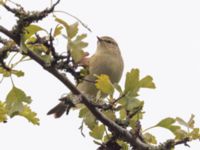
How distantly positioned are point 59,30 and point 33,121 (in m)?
0.68

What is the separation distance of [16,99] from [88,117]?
15.7 inches

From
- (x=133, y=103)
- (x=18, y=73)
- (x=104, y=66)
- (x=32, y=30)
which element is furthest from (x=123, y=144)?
(x=104, y=66)

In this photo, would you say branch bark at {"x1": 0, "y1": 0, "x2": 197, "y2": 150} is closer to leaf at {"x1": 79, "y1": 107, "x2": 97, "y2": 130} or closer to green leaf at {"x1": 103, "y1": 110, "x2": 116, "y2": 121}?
green leaf at {"x1": 103, "y1": 110, "x2": 116, "y2": 121}

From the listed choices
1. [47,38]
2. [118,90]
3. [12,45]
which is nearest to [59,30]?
[47,38]

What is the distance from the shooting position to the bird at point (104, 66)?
15.4 feet

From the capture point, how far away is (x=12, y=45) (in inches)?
91.3

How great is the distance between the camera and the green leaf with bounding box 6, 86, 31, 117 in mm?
2582

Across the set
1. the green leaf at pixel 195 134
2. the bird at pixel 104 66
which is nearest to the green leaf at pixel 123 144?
the green leaf at pixel 195 134

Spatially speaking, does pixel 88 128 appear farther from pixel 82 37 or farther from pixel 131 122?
pixel 82 37

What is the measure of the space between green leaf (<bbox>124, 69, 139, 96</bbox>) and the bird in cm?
187

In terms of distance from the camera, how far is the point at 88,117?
264 cm

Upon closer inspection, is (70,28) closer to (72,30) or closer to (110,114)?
(72,30)

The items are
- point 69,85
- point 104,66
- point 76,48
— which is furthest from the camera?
point 104,66

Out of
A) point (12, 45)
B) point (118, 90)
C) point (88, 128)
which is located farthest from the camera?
point (88, 128)
